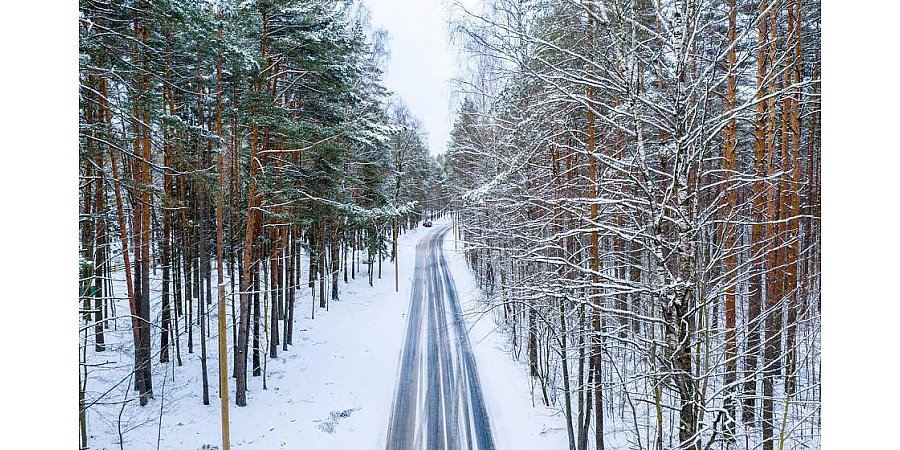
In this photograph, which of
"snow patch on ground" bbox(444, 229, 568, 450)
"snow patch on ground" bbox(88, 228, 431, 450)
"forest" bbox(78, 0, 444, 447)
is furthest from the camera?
"snow patch on ground" bbox(444, 229, 568, 450)

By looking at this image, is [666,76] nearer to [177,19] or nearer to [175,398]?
[177,19]

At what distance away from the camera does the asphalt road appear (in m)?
8.04

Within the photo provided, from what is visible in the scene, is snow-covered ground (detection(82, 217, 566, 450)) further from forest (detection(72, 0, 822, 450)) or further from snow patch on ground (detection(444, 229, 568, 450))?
forest (detection(72, 0, 822, 450))

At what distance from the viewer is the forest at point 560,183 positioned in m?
2.38

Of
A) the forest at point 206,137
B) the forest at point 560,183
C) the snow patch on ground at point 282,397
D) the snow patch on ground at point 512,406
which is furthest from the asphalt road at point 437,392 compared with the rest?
the forest at point 206,137

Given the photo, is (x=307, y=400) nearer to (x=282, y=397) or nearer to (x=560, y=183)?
(x=282, y=397)

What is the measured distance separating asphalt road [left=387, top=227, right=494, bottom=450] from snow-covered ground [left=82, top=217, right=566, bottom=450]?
0.89 ft

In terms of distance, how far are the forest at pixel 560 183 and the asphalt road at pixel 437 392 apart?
1.05 m

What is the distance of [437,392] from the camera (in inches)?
391

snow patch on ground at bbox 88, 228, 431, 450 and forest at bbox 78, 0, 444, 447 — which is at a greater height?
forest at bbox 78, 0, 444, 447

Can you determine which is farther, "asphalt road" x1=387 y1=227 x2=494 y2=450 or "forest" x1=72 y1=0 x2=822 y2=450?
"asphalt road" x1=387 y1=227 x2=494 y2=450

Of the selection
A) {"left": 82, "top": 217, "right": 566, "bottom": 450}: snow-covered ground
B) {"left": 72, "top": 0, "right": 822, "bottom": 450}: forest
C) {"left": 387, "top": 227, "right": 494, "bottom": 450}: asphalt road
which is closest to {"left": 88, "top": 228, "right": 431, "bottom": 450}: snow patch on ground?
{"left": 82, "top": 217, "right": 566, "bottom": 450}: snow-covered ground
